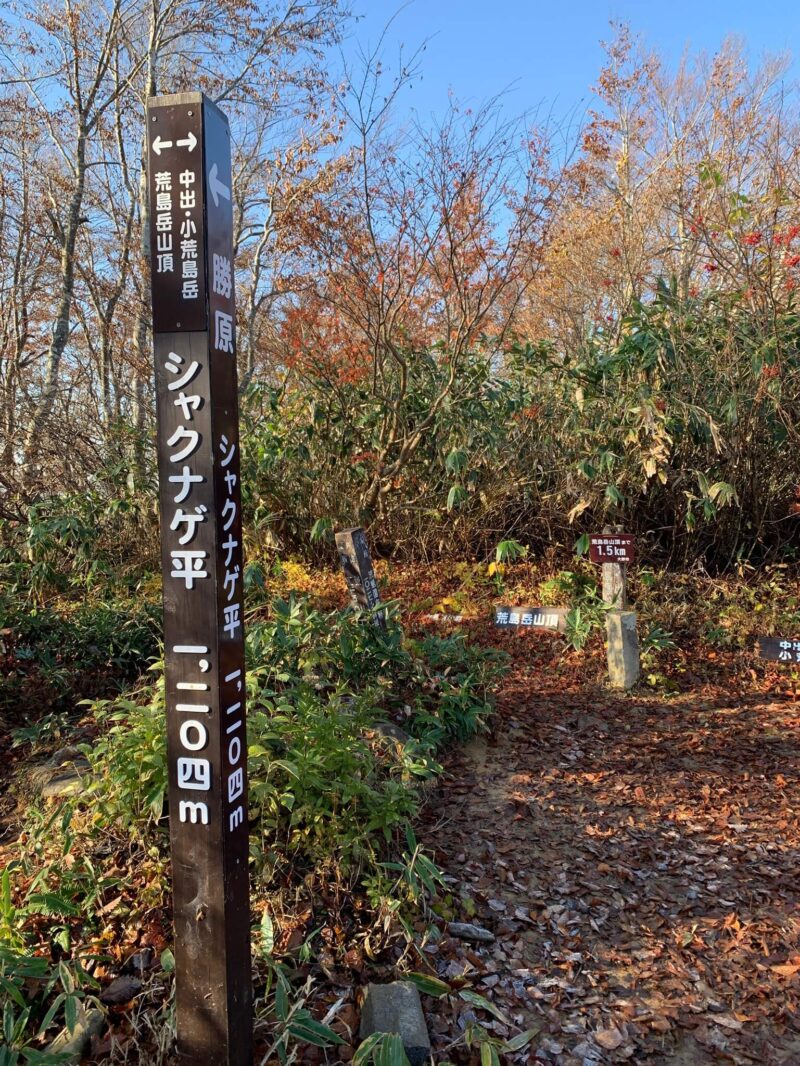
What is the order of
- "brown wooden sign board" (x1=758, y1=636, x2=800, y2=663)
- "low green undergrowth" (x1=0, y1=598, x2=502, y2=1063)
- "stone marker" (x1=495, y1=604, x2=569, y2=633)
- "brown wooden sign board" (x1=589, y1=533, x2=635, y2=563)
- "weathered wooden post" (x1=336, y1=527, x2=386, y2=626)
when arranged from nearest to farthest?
"low green undergrowth" (x1=0, y1=598, x2=502, y2=1063)
"brown wooden sign board" (x1=758, y1=636, x2=800, y2=663)
"weathered wooden post" (x1=336, y1=527, x2=386, y2=626)
"brown wooden sign board" (x1=589, y1=533, x2=635, y2=563)
"stone marker" (x1=495, y1=604, x2=569, y2=633)

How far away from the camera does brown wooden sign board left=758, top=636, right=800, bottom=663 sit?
4.46 metres

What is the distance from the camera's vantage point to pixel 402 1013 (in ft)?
6.89

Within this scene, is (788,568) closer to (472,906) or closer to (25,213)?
(472,906)

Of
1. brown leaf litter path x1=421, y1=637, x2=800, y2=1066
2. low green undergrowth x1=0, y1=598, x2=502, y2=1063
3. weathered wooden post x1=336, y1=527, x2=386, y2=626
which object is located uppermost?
weathered wooden post x1=336, y1=527, x2=386, y2=626

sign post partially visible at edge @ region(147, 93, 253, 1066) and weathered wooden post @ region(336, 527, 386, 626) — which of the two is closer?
sign post partially visible at edge @ region(147, 93, 253, 1066)

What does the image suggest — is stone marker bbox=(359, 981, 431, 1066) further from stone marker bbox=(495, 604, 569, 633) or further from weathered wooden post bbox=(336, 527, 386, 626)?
stone marker bbox=(495, 604, 569, 633)

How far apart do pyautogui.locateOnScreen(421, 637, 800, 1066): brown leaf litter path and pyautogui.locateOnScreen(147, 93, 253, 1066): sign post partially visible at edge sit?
2.70 ft

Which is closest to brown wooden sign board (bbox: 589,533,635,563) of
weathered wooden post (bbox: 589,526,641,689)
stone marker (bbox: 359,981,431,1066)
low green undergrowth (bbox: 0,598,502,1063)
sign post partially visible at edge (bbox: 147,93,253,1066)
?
weathered wooden post (bbox: 589,526,641,689)

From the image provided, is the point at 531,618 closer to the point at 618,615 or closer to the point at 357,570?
the point at 618,615

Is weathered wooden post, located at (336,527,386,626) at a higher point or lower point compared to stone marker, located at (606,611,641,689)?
higher

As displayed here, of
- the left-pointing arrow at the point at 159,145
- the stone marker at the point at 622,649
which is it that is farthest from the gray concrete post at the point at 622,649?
the left-pointing arrow at the point at 159,145

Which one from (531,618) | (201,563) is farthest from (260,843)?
(531,618)

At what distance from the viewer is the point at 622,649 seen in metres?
5.11

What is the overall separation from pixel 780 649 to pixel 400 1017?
3.55 metres
